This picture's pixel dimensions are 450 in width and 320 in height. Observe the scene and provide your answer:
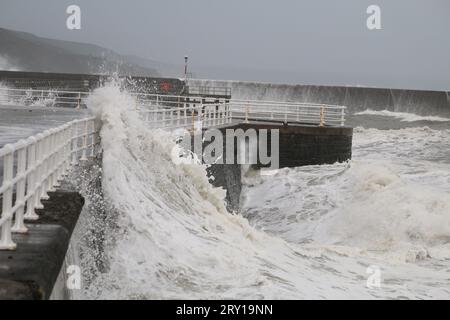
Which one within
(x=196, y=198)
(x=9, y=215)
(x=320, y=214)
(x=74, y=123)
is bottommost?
(x=320, y=214)

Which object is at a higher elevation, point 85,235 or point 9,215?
point 9,215

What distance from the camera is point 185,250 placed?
8242mm

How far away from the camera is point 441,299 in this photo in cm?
890

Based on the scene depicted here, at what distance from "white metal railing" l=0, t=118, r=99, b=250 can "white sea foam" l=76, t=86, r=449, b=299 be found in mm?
802

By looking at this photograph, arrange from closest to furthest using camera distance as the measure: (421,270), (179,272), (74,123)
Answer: (179,272) → (74,123) → (421,270)

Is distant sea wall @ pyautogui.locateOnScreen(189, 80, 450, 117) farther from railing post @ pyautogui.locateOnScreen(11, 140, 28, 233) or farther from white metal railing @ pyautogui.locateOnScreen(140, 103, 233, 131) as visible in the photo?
railing post @ pyautogui.locateOnScreen(11, 140, 28, 233)

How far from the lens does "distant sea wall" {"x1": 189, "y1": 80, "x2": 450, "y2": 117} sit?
5741 cm

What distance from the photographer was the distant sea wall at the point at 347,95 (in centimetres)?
5741

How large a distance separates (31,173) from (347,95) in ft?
183

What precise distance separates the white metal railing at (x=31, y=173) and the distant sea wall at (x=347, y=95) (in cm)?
5117
